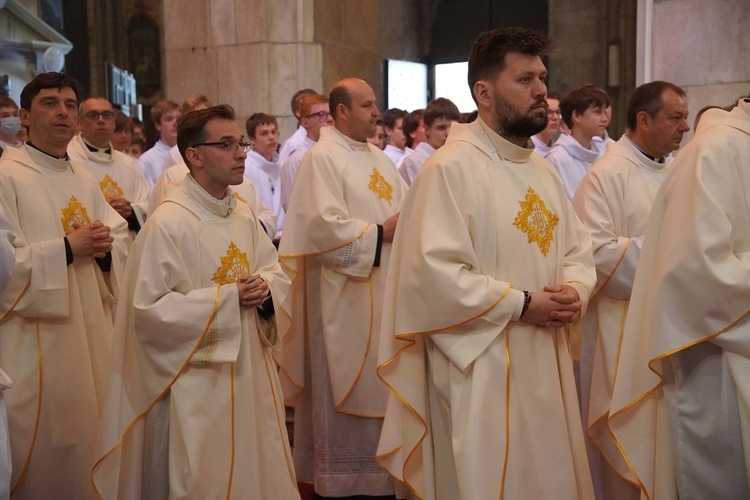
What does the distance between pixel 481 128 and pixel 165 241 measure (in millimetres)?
1362

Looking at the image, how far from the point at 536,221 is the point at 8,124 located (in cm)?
521

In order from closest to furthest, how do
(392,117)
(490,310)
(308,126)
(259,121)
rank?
(490,310), (308,126), (259,121), (392,117)

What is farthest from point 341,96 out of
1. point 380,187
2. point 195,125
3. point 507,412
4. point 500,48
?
point 507,412

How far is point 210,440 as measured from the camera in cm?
392

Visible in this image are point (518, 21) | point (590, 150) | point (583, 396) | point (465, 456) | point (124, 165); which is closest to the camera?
point (465, 456)

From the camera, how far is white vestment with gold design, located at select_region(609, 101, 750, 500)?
3.16 meters

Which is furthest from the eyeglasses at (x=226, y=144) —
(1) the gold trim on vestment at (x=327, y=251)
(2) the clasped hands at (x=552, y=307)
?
(2) the clasped hands at (x=552, y=307)

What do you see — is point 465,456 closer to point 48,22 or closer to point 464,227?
point 464,227

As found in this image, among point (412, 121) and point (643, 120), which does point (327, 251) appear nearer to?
point (643, 120)

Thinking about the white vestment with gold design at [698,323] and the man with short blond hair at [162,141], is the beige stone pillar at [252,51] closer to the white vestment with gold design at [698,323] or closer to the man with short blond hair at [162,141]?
the man with short blond hair at [162,141]

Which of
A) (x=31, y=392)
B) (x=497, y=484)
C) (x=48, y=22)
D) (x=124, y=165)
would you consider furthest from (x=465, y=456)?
(x=48, y=22)

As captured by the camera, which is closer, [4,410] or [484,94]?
[4,410]

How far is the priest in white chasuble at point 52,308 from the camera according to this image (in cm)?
451

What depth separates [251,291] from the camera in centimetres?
395
